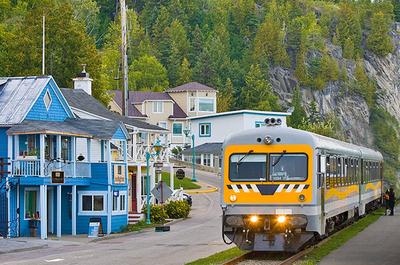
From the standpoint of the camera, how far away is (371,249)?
2903 centimetres

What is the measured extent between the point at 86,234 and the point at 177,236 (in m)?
5.80

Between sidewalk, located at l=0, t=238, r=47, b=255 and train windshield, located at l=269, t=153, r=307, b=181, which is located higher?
train windshield, located at l=269, t=153, r=307, b=181

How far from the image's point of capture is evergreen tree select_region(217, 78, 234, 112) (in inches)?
4843

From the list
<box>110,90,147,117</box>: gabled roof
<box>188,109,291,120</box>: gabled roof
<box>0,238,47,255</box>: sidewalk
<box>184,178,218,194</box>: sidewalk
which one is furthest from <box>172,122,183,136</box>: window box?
<box>0,238,47,255</box>: sidewalk

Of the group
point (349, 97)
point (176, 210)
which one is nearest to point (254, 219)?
point (176, 210)

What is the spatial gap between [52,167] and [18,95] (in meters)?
4.33

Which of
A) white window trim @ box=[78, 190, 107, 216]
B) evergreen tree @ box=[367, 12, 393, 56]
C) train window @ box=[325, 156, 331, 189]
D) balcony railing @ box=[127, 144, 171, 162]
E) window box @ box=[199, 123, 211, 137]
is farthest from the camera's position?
evergreen tree @ box=[367, 12, 393, 56]

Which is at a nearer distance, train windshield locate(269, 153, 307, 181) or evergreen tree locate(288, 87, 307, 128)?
train windshield locate(269, 153, 307, 181)

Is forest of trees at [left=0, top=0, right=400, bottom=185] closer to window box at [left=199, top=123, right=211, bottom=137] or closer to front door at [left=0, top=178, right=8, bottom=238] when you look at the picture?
window box at [left=199, top=123, right=211, bottom=137]

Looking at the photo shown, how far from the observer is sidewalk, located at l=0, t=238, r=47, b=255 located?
35.2 m

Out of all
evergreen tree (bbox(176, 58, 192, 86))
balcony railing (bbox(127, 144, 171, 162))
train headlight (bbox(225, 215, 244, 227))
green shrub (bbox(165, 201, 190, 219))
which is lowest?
green shrub (bbox(165, 201, 190, 219))

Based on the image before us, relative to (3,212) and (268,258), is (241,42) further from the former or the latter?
(268,258)

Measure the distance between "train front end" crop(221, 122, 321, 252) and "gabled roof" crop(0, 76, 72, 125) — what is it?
61.7 ft

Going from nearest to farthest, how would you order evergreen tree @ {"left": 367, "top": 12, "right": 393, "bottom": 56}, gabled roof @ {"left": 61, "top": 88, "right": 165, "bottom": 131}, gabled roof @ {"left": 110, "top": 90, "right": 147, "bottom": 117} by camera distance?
1. gabled roof @ {"left": 61, "top": 88, "right": 165, "bottom": 131}
2. gabled roof @ {"left": 110, "top": 90, "right": 147, "bottom": 117}
3. evergreen tree @ {"left": 367, "top": 12, "right": 393, "bottom": 56}
